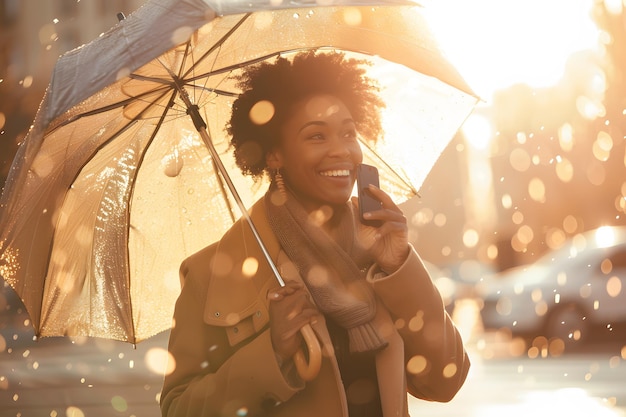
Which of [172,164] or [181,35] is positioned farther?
[172,164]

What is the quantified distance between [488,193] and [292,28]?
38.6m

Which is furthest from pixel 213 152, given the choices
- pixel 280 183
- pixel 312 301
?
pixel 312 301

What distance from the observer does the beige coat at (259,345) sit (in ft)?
10.1

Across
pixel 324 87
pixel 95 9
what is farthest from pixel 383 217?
pixel 95 9

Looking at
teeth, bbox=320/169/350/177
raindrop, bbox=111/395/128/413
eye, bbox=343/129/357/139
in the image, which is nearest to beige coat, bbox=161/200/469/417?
teeth, bbox=320/169/350/177

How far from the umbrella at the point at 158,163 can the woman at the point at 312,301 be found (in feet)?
1.11

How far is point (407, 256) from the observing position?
321 cm

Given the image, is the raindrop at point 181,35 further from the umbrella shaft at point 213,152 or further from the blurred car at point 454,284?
the blurred car at point 454,284

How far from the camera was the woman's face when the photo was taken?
10.8ft

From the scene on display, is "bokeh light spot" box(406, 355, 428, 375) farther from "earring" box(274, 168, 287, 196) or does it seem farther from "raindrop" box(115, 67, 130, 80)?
"raindrop" box(115, 67, 130, 80)

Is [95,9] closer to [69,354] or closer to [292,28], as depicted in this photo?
[69,354]

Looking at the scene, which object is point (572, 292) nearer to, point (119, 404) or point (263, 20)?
point (119, 404)

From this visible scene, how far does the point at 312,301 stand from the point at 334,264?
17 cm

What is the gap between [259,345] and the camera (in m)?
3.07
